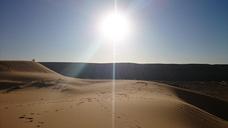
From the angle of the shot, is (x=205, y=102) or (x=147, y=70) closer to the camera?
(x=205, y=102)

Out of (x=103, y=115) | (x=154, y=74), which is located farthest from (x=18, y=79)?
(x=154, y=74)

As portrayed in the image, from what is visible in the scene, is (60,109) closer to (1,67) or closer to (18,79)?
(18,79)

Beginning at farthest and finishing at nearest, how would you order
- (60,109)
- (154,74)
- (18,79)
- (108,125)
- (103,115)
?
1. (154,74)
2. (18,79)
3. (60,109)
4. (103,115)
5. (108,125)

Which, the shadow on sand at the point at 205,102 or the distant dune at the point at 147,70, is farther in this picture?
the distant dune at the point at 147,70

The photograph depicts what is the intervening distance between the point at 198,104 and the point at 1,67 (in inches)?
764

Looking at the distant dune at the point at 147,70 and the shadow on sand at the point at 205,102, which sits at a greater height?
the distant dune at the point at 147,70

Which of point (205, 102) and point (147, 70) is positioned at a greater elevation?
point (147, 70)

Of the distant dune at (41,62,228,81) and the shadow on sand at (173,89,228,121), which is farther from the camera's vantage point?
the distant dune at (41,62,228,81)

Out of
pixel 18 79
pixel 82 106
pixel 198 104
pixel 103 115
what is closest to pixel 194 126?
pixel 103 115

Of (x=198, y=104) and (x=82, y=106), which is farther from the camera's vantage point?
(x=198, y=104)

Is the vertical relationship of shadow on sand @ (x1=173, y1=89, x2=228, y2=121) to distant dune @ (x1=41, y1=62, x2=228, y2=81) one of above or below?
below

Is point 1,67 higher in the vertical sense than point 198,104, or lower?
higher

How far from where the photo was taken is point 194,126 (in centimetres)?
1103

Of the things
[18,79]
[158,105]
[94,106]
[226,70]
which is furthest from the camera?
[226,70]
